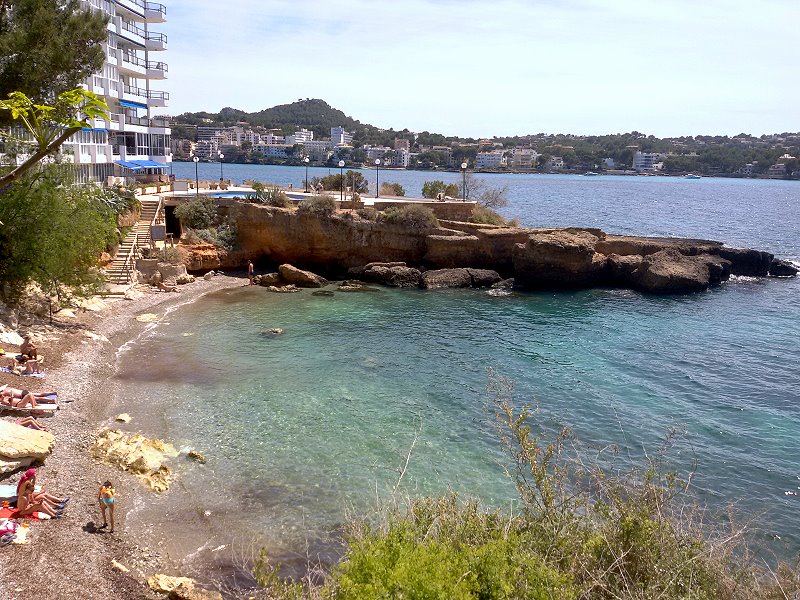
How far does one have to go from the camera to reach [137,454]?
54.8 ft

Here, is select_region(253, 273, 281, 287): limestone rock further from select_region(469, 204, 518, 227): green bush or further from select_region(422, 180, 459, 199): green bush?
select_region(422, 180, 459, 199): green bush

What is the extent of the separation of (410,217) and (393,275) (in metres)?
4.52

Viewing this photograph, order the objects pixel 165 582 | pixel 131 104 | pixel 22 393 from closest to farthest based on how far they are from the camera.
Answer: pixel 165 582, pixel 22 393, pixel 131 104

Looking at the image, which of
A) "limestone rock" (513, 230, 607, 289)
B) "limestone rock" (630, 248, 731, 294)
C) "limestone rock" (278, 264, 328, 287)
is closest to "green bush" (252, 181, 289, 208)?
"limestone rock" (278, 264, 328, 287)

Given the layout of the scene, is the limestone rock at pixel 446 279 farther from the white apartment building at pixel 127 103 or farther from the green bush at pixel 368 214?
the white apartment building at pixel 127 103

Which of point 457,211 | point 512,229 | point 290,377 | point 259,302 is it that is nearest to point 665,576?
point 290,377

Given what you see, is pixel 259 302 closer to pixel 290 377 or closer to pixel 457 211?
pixel 290 377

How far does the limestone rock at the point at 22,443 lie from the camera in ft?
47.9

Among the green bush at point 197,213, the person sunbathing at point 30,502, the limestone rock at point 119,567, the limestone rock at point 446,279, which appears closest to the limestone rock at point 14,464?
the person sunbathing at point 30,502

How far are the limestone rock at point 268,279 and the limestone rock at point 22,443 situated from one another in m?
22.8

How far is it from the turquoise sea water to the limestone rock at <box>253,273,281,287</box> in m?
1.90

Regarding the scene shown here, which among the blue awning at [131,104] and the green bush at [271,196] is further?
the blue awning at [131,104]

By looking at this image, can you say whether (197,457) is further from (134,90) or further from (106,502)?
(134,90)

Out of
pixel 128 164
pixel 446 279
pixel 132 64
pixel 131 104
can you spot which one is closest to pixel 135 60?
pixel 132 64
